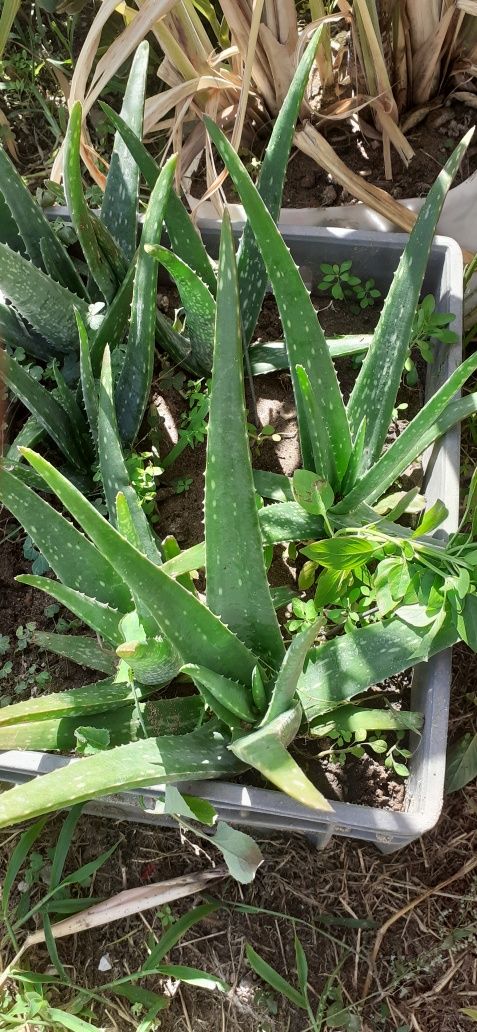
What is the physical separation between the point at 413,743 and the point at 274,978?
37 centimetres

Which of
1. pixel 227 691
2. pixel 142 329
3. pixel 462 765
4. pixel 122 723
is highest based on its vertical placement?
pixel 142 329

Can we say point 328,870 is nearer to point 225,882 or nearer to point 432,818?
point 225,882

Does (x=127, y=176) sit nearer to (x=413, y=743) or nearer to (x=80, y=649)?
(x=80, y=649)

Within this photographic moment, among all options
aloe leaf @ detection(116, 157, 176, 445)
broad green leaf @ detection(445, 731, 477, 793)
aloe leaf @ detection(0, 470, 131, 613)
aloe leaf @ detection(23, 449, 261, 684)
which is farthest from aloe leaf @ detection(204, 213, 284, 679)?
broad green leaf @ detection(445, 731, 477, 793)

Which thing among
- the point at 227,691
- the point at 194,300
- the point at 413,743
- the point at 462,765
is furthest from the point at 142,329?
the point at 462,765

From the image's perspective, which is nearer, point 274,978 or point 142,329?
point 142,329

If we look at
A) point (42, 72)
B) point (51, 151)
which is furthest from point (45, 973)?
point (42, 72)

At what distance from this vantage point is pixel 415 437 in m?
0.77

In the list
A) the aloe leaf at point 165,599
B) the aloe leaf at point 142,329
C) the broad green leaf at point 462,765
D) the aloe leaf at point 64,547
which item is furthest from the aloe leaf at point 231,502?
the broad green leaf at point 462,765

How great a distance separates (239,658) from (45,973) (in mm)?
660

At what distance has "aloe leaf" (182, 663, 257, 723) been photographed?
2.14 feet

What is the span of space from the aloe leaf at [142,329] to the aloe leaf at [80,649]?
0.92 feet

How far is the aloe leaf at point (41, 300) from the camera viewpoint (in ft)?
2.79

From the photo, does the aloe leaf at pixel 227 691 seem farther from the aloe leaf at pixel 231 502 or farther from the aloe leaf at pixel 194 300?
the aloe leaf at pixel 194 300
